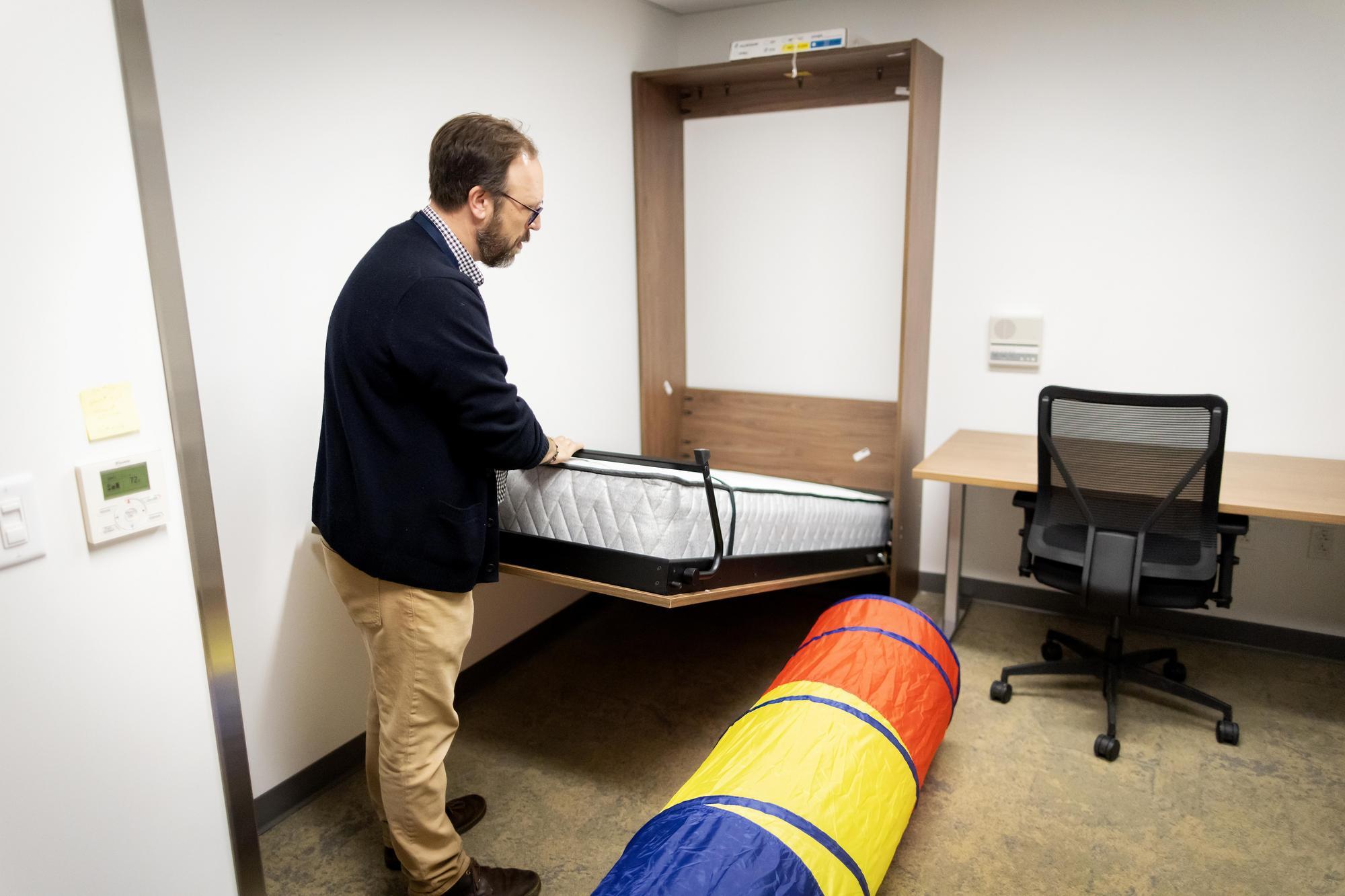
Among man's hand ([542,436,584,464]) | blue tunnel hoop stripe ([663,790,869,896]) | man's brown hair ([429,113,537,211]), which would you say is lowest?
blue tunnel hoop stripe ([663,790,869,896])

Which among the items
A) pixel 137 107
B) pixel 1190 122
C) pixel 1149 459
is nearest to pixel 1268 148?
pixel 1190 122

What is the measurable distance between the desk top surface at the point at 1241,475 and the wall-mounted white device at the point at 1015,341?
29 cm

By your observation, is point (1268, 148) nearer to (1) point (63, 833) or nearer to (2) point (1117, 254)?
(2) point (1117, 254)

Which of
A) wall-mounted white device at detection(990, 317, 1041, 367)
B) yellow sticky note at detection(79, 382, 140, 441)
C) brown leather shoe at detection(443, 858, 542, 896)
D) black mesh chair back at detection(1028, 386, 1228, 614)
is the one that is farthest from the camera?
wall-mounted white device at detection(990, 317, 1041, 367)

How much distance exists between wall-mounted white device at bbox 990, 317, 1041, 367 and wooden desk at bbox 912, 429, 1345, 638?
289mm

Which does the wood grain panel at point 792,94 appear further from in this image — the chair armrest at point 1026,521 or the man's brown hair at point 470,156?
the man's brown hair at point 470,156

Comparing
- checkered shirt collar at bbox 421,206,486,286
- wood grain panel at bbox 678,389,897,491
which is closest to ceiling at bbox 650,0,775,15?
wood grain panel at bbox 678,389,897,491

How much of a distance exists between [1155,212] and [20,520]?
3349 mm

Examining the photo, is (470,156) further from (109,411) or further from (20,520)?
(20,520)

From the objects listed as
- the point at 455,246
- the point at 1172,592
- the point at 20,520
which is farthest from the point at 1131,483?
the point at 20,520

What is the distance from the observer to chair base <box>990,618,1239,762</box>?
2.55 metres

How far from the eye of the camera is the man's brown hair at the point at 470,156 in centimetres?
173

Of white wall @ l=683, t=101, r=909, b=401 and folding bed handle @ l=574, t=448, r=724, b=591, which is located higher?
white wall @ l=683, t=101, r=909, b=401

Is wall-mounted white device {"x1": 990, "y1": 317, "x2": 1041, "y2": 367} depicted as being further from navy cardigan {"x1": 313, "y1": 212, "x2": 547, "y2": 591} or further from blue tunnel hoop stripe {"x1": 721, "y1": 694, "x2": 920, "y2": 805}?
navy cardigan {"x1": 313, "y1": 212, "x2": 547, "y2": 591}
